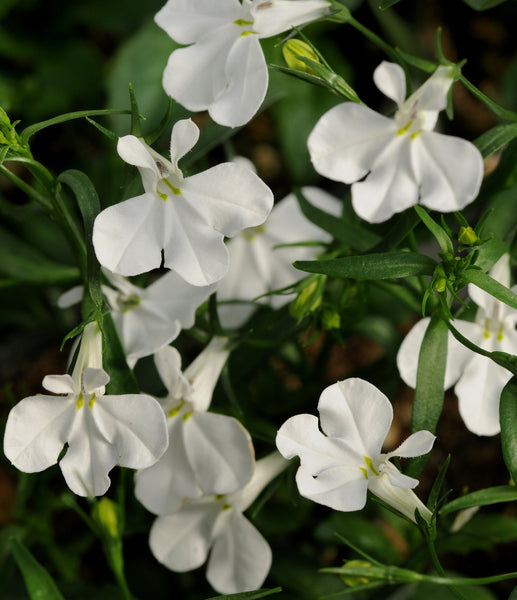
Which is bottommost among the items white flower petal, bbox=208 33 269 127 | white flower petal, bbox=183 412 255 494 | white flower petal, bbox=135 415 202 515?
white flower petal, bbox=135 415 202 515

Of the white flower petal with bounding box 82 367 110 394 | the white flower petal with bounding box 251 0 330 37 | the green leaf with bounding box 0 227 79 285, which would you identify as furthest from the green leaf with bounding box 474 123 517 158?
the green leaf with bounding box 0 227 79 285

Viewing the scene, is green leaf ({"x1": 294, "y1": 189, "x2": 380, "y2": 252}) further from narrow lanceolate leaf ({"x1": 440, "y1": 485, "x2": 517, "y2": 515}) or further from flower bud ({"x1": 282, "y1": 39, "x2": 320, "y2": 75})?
narrow lanceolate leaf ({"x1": 440, "y1": 485, "x2": 517, "y2": 515})

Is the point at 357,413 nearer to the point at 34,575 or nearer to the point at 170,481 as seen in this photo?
the point at 170,481

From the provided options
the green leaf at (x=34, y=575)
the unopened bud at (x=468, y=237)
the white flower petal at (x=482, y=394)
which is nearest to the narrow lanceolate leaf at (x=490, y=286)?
the unopened bud at (x=468, y=237)

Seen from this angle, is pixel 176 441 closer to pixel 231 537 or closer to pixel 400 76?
pixel 231 537

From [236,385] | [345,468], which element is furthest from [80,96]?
[345,468]

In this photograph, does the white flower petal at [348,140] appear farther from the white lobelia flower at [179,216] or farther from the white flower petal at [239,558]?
the white flower petal at [239,558]
